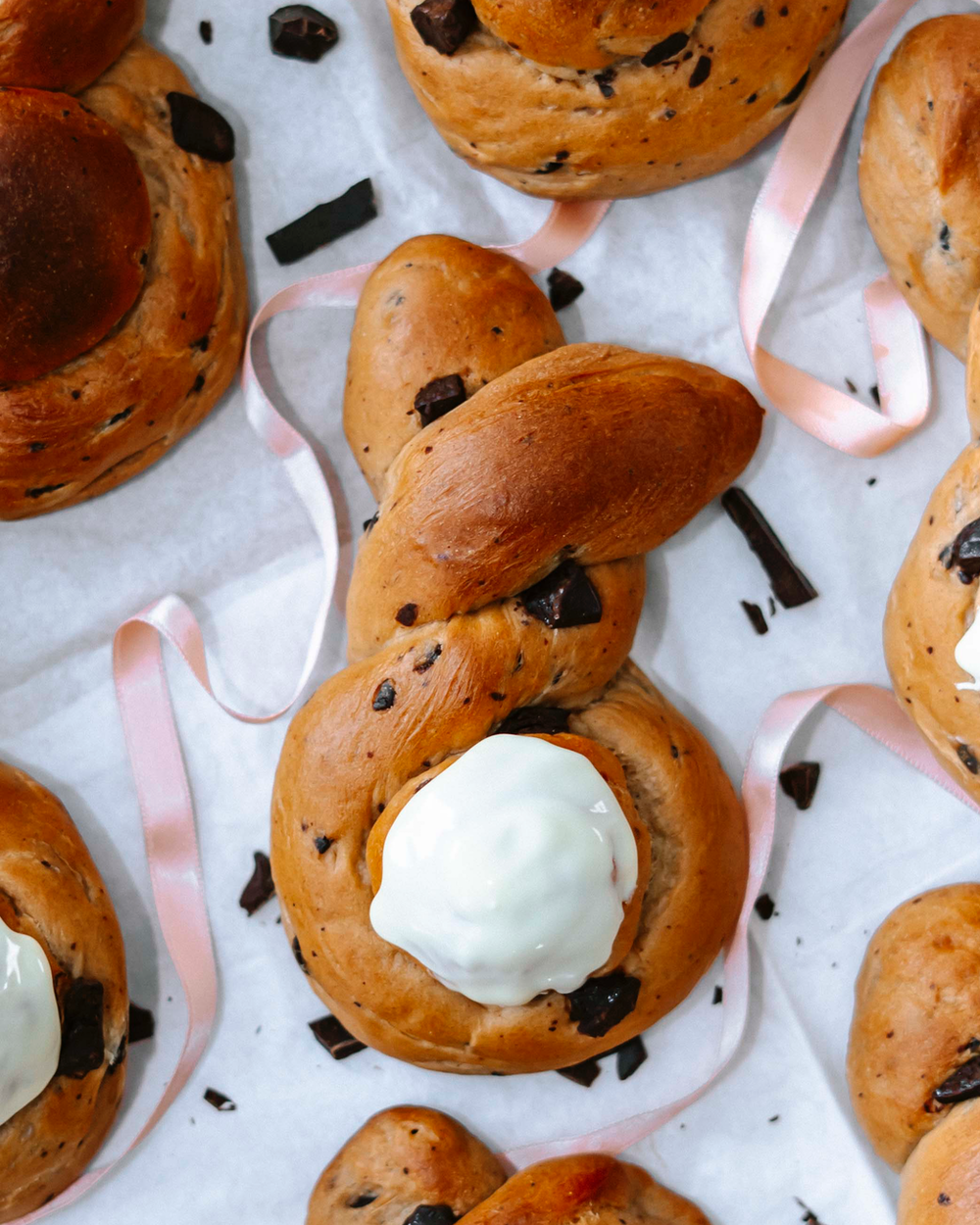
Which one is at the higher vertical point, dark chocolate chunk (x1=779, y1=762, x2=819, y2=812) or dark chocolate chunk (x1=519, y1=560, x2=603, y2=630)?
dark chocolate chunk (x1=519, y1=560, x2=603, y2=630)

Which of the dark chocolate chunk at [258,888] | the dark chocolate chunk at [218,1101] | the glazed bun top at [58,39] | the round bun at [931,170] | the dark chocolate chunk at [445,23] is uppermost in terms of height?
the glazed bun top at [58,39]

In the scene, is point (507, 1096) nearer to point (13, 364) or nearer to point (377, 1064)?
point (377, 1064)

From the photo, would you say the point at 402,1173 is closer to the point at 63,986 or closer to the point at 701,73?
the point at 63,986

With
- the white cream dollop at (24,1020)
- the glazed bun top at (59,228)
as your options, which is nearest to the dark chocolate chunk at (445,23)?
the glazed bun top at (59,228)

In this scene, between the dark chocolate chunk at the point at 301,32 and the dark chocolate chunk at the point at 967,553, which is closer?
the dark chocolate chunk at the point at 967,553

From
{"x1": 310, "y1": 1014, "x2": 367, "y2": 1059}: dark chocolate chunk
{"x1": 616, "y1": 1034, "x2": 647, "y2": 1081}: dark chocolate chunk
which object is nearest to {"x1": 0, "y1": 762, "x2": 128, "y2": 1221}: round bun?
{"x1": 310, "y1": 1014, "x2": 367, "y2": 1059}: dark chocolate chunk

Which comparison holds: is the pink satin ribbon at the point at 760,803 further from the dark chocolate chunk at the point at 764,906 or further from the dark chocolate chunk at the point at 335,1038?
the dark chocolate chunk at the point at 335,1038

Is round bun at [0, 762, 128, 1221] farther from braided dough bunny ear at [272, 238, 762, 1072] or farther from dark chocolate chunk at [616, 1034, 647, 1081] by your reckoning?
dark chocolate chunk at [616, 1034, 647, 1081]
